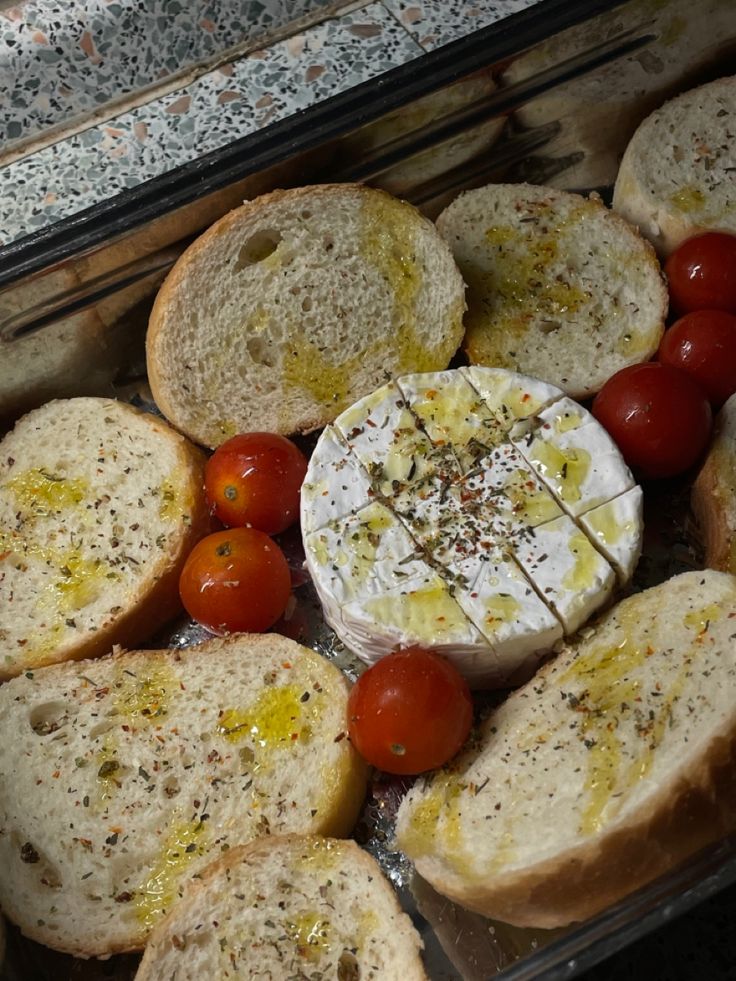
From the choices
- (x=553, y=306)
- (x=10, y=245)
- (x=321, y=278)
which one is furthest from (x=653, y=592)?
(x=10, y=245)

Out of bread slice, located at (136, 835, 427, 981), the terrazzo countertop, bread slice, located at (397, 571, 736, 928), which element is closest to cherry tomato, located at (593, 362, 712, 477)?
bread slice, located at (397, 571, 736, 928)

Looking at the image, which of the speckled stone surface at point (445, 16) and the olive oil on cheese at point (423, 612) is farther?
the speckled stone surface at point (445, 16)

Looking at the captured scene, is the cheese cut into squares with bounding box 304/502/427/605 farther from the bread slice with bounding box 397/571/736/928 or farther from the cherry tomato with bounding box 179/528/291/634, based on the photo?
the bread slice with bounding box 397/571/736/928

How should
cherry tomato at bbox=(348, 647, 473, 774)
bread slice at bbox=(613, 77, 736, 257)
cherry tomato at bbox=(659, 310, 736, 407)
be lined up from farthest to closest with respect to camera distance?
bread slice at bbox=(613, 77, 736, 257), cherry tomato at bbox=(659, 310, 736, 407), cherry tomato at bbox=(348, 647, 473, 774)

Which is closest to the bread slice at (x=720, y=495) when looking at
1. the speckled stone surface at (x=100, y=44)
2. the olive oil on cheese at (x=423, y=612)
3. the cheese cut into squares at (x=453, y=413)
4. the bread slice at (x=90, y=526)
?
the cheese cut into squares at (x=453, y=413)

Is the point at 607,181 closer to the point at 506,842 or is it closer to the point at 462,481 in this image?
the point at 462,481

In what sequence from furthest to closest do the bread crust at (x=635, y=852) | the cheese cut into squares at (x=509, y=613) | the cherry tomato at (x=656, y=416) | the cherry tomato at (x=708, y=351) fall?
the cherry tomato at (x=708, y=351) < the cherry tomato at (x=656, y=416) < the cheese cut into squares at (x=509, y=613) < the bread crust at (x=635, y=852)

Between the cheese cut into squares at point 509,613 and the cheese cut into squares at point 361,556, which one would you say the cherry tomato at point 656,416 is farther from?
the cheese cut into squares at point 361,556

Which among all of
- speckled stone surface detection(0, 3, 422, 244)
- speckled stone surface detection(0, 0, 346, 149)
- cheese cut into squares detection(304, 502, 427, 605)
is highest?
speckled stone surface detection(0, 0, 346, 149)
